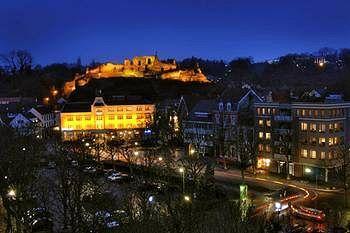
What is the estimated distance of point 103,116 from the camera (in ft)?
230

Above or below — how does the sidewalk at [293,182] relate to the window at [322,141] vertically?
below

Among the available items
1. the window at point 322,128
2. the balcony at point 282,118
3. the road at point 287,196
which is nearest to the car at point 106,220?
the road at point 287,196

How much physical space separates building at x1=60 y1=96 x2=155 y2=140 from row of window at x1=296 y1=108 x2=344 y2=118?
28.4 meters

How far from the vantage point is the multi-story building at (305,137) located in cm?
4119

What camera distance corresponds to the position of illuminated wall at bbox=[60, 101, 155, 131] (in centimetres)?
6888

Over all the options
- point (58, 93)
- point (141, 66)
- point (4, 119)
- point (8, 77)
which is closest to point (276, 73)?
point (141, 66)

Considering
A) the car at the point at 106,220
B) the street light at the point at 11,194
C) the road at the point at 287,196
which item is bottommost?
the road at the point at 287,196

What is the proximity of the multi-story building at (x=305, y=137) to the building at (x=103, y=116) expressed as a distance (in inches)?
1010

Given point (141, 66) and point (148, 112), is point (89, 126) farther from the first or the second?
point (141, 66)

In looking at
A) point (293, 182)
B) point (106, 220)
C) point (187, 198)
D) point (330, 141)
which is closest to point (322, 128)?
point (330, 141)

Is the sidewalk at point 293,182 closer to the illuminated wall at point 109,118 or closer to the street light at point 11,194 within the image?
the street light at point 11,194

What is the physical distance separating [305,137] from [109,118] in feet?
111

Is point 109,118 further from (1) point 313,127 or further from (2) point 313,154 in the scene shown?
(2) point 313,154

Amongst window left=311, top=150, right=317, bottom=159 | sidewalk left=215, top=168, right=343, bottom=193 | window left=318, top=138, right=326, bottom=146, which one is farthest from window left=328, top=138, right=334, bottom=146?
sidewalk left=215, top=168, right=343, bottom=193
